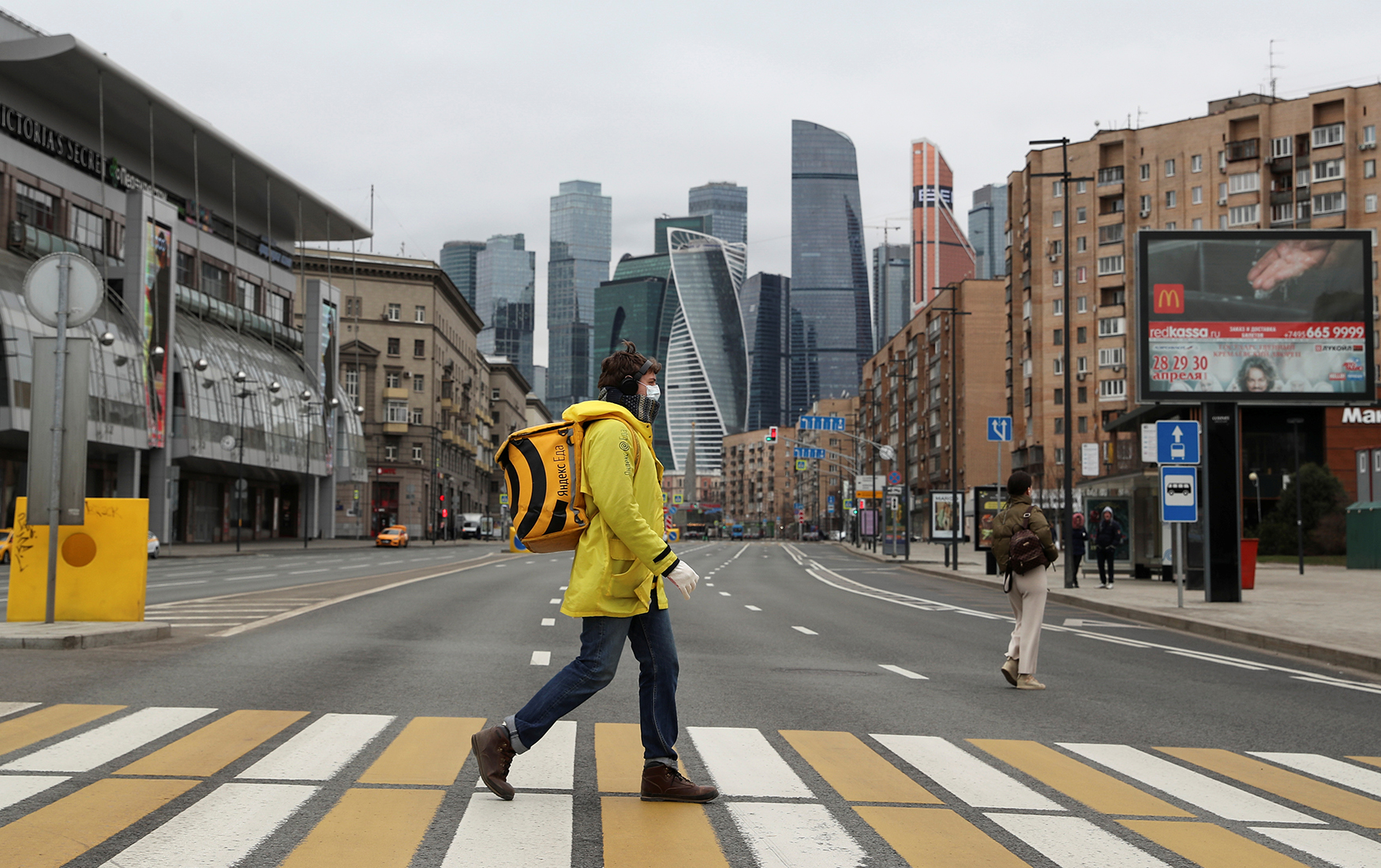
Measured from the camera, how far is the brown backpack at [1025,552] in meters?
10.4

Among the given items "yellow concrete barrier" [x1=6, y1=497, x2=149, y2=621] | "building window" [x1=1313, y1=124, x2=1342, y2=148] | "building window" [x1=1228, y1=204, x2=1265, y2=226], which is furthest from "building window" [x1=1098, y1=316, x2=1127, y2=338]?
"yellow concrete barrier" [x1=6, y1=497, x2=149, y2=621]

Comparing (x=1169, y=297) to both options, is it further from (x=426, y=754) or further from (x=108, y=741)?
(x=108, y=741)

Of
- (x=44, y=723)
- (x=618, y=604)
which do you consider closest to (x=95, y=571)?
(x=44, y=723)

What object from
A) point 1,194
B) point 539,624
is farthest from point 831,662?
point 1,194

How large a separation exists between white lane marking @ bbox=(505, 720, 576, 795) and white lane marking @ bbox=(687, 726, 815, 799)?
2.34 ft

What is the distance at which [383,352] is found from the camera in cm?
10631

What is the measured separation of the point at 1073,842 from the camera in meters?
4.98

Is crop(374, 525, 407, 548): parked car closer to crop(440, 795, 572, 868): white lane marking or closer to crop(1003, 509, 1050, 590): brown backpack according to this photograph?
crop(1003, 509, 1050, 590): brown backpack

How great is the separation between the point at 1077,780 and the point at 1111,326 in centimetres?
8511

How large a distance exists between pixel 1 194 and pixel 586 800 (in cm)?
5383

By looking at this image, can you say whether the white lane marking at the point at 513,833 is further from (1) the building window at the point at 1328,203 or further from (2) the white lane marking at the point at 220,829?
(1) the building window at the point at 1328,203

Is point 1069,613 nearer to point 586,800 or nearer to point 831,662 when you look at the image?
point 831,662

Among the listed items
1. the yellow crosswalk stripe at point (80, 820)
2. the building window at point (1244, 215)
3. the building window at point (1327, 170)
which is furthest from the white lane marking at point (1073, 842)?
the building window at point (1244, 215)

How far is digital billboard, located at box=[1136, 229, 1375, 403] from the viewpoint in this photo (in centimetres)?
2377
